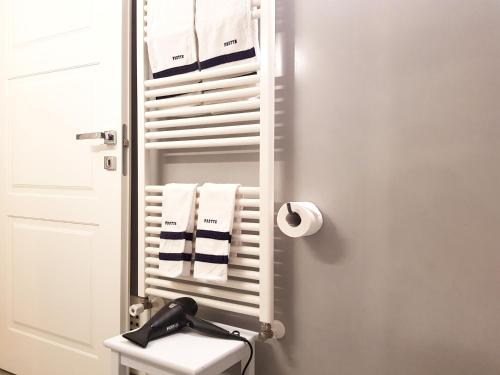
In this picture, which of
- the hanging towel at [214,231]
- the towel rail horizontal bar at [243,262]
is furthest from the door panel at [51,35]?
the towel rail horizontal bar at [243,262]

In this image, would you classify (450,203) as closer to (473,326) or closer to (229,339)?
(473,326)

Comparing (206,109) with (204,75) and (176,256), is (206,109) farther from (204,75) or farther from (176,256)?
(176,256)

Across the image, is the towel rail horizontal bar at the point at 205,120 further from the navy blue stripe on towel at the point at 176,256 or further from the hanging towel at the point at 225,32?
the navy blue stripe on towel at the point at 176,256

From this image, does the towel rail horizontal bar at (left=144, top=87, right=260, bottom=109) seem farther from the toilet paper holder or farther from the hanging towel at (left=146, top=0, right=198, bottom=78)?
the toilet paper holder

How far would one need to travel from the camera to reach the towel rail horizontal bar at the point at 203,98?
1.25m

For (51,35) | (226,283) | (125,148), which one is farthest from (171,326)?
(51,35)

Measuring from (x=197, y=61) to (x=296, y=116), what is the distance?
437mm

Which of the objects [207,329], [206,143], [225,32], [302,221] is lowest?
[207,329]

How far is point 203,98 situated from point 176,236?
0.52m

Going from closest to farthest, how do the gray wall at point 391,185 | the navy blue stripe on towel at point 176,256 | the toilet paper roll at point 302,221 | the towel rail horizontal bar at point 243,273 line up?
1. the gray wall at point 391,185
2. the toilet paper roll at point 302,221
3. the towel rail horizontal bar at point 243,273
4. the navy blue stripe on towel at point 176,256

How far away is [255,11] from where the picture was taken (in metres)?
1.24

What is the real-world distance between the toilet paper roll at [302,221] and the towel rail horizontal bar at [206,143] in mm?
262

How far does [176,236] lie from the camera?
1349mm

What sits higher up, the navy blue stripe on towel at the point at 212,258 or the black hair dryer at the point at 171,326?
the navy blue stripe on towel at the point at 212,258
